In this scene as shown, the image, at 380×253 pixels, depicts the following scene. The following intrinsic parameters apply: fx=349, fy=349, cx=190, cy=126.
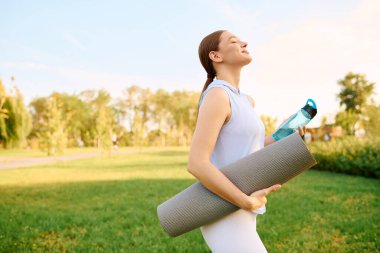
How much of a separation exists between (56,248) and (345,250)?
3708mm

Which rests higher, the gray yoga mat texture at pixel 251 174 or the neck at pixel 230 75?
the neck at pixel 230 75

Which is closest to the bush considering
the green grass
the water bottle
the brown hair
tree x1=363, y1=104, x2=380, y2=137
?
the green grass

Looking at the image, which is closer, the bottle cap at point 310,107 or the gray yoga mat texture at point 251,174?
the gray yoga mat texture at point 251,174

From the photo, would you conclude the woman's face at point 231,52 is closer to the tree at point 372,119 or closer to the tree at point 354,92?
the tree at point 372,119

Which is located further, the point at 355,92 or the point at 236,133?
the point at 355,92

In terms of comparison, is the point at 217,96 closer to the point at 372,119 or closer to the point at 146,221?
the point at 146,221

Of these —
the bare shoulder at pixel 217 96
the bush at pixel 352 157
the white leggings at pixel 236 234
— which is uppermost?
the bare shoulder at pixel 217 96

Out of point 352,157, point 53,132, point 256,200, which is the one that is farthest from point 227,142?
point 53,132

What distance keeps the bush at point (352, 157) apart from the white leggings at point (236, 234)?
1114cm

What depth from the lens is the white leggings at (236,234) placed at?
152 centimetres

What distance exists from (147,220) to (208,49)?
4691 mm

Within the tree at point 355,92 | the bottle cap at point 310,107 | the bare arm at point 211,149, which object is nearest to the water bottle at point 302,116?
the bottle cap at point 310,107

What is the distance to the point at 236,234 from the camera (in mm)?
1540

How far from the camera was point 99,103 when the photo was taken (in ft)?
220
